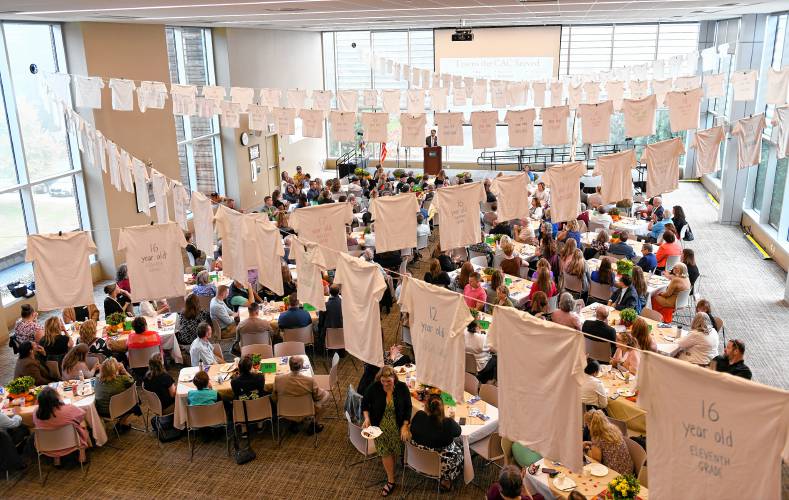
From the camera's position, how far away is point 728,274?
15047mm

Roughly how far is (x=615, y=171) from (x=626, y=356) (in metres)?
3.67

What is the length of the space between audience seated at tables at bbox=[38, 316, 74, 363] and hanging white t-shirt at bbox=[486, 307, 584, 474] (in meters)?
7.09

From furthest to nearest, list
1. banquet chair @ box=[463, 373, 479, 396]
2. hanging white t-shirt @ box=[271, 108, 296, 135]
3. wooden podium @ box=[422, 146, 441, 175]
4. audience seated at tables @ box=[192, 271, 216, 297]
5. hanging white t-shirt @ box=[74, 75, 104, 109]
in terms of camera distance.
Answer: wooden podium @ box=[422, 146, 441, 175] → hanging white t-shirt @ box=[271, 108, 296, 135] → hanging white t-shirt @ box=[74, 75, 104, 109] → audience seated at tables @ box=[192, 271, 216, 297] → banquet chair @ box=[463, 373, 479, 396]

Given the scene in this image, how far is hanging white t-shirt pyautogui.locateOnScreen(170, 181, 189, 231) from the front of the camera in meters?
10.6

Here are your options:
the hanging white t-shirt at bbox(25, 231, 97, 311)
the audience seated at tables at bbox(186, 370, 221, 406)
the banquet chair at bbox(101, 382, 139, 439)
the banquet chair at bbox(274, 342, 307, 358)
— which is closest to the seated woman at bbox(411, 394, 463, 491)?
the audience seated at tables at bbox(186, 370, 221, 406)

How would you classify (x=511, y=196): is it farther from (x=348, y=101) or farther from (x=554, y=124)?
(x=348, y=101)

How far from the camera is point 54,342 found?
32.5ft

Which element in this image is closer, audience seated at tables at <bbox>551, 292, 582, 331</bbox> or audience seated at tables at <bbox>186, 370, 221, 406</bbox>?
audience seated at tables at <bbox>186, 370, 221, 406</bbox>

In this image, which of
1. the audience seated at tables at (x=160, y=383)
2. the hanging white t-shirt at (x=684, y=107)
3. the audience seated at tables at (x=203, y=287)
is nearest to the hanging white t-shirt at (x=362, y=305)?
the audience seated at tables at (x=160, y=383)

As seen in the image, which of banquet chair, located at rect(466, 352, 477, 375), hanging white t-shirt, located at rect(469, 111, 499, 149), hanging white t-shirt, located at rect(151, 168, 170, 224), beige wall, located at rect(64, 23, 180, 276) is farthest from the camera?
beige wall, located at rect(64, 23, 180, 276)

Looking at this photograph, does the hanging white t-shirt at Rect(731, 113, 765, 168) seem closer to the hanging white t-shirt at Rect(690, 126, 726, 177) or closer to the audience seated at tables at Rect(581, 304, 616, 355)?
the hanging white t-shirt at Rect(690, 126, 726, 177)

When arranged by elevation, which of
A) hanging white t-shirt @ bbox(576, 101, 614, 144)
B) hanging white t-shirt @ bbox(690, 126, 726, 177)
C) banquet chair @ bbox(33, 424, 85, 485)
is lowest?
banquet chair @ bbox(33, 424, 85, 485)

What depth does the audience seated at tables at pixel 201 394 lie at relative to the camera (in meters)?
8.67

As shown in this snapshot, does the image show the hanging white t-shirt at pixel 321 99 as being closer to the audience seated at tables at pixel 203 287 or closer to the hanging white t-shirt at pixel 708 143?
the audience seated at tables at pixel 203 287
